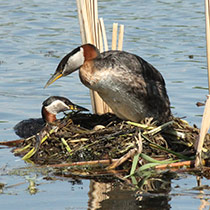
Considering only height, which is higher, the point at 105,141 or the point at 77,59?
the point at 77,59

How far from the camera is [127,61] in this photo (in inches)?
290

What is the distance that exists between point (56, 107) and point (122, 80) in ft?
4.67

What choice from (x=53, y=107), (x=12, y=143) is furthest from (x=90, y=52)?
(x=12, y=143)

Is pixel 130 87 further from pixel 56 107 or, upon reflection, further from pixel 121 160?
pixel 56 107

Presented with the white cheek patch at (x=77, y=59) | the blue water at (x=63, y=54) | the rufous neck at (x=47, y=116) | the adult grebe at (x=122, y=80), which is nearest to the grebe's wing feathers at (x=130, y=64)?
the adult grebe at (x=122, y=80)

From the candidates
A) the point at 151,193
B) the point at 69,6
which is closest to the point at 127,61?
the point at 151,193

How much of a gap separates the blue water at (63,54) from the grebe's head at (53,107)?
53 cm

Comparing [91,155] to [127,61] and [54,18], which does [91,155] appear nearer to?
[127,61]

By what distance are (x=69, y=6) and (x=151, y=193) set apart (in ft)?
36.7

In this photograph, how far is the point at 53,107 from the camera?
8.30 meters

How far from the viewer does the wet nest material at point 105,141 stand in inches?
277

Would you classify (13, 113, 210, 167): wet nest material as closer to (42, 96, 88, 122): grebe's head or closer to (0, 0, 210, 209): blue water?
(0, 0, 210, 209): blue water

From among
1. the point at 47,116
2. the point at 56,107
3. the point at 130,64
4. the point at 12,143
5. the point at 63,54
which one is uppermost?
the point at 130,64

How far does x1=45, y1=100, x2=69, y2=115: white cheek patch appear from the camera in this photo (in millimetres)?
8281
